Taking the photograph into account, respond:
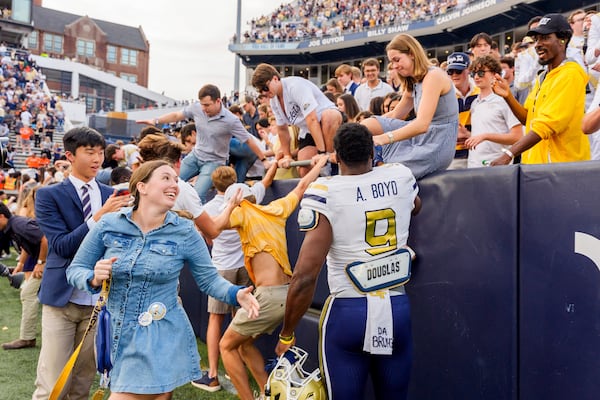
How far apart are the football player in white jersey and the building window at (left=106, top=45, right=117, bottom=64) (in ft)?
271

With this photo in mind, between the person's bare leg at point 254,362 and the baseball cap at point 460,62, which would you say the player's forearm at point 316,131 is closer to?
the baseball cap at point 460,62

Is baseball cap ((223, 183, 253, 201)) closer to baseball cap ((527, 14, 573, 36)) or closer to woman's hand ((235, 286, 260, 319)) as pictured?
woman's hand ((235, 286, 260, 319))

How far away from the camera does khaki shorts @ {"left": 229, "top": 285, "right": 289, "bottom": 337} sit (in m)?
4.59

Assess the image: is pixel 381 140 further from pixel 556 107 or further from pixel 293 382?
pixel 293 382

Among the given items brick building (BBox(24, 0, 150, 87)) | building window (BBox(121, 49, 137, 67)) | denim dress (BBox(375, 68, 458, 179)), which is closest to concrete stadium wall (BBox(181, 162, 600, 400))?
denim dress (BBox(375, 68, 458, 179))

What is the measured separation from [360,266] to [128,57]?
84.4 metres

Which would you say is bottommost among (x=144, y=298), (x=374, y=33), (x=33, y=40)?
(x=144, y=298)

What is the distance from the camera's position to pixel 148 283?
3012 millimetres

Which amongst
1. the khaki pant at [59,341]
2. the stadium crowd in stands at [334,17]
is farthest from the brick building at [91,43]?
the khaki pant at [59,341]

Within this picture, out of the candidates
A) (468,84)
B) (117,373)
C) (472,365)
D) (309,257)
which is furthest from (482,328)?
(468,84)

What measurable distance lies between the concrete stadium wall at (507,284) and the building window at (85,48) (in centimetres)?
8195

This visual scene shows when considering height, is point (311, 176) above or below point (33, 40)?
below

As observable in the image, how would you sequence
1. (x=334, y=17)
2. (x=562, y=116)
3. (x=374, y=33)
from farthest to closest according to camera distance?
(x=334, y=17) → (x=374, y=33) → (x=562, y=116)

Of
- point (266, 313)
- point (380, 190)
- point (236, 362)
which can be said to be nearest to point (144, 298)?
point (380, 190)
